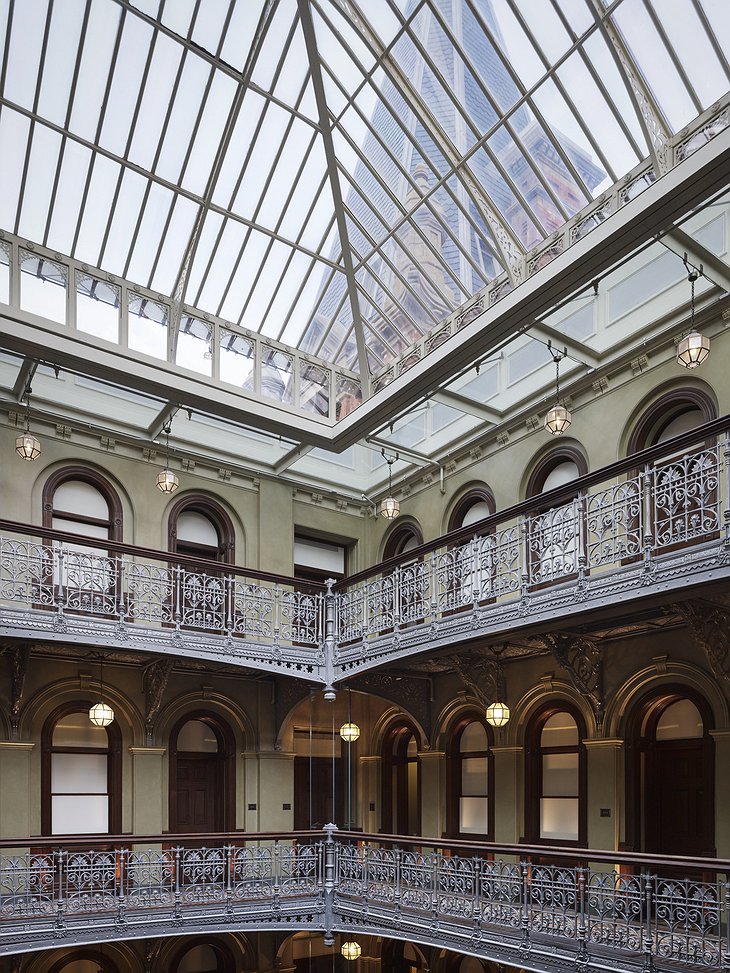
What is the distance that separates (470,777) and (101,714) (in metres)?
6.24

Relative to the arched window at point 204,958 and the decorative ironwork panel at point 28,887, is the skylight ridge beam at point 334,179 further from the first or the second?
the arched window at point 204,958

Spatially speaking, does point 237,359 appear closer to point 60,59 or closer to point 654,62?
point 60,59

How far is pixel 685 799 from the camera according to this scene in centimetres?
1157

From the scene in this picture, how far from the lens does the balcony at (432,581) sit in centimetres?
924

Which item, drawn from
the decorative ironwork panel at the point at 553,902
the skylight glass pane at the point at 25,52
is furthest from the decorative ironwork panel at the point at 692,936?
the skylight glass pane at the point at 25,52

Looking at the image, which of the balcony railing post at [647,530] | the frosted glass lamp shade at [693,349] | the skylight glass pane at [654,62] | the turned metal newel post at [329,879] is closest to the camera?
the balcony railing post at [647,530]

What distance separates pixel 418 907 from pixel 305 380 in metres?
8.26

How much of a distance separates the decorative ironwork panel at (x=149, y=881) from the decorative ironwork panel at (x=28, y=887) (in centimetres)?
100

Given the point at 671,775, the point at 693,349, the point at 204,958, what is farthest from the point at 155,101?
the point at 204,958

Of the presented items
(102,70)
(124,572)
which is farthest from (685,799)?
(102,70)

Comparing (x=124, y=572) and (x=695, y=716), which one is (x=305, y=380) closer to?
(x=124, y=572)

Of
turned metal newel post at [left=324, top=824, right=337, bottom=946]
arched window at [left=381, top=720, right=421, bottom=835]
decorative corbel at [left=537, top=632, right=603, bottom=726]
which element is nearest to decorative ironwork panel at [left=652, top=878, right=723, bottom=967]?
decorative corbel at [left=537, top=632, right=603, bottom=726]

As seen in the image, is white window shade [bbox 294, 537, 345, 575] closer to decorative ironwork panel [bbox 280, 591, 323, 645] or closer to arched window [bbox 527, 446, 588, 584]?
decorative ironwork panel [bbox 280, 591, 323, 645]

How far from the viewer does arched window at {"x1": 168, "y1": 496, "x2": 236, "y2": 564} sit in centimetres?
1547
